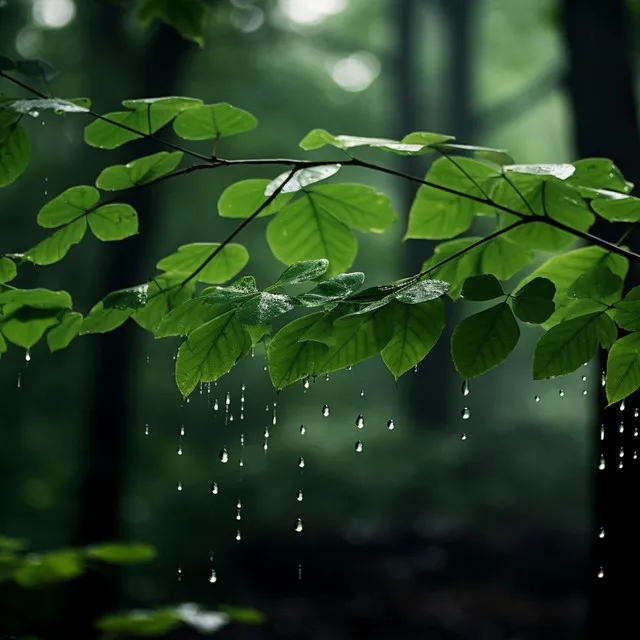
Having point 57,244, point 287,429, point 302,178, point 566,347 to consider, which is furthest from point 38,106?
point 287,429

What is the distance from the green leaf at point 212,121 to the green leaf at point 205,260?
0.18m

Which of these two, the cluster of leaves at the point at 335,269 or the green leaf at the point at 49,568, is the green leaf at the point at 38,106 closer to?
the cluster of leaves at the point at 335,269

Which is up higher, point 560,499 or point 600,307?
point 600,307

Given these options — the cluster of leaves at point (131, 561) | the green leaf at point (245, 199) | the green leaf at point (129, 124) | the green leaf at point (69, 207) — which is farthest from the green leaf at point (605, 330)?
the cluster of leaves at point (131, 561)

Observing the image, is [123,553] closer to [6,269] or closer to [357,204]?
[6,269]

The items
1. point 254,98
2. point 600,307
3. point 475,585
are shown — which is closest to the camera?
point 600,307

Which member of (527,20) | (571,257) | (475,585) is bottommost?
(475,585)

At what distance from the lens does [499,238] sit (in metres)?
1.26

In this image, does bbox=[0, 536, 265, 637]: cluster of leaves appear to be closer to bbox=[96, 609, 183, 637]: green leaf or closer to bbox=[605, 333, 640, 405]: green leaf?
bbox=[96, 609, 183, 637]: green leaf

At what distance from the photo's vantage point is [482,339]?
0.89 metres

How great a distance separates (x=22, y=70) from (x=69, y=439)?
9611 millimetres

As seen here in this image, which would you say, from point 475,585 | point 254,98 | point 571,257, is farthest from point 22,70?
point 254,98

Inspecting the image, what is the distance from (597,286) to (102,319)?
0.71m

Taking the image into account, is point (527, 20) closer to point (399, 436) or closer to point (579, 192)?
point (399, 436)
